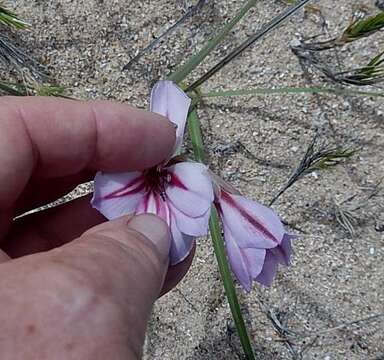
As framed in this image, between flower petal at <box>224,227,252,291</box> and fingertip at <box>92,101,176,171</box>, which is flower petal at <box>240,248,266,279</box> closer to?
flower petal at <box>224,227,252,291</box>

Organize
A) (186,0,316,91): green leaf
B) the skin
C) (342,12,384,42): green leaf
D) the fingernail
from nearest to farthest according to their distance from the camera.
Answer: the skin → the fingernail → (342,12,384,42): green leaf → (186,0,316,91): green leaf

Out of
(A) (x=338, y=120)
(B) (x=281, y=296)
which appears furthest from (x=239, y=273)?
(A) (x=338, y=120)

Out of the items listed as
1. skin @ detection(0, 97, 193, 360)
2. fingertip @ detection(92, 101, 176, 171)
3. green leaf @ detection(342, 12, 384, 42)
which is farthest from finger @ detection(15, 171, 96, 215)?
green leaf @ detection(342, 12, 384, 42)

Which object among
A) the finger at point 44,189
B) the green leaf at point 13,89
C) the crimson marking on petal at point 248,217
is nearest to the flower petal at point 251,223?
the crimson marking on petal at point 248,217

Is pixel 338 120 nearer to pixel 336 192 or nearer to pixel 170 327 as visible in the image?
pixel 336 192

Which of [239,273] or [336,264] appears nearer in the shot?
[239,273]

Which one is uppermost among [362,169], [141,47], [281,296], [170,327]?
[362,169]
